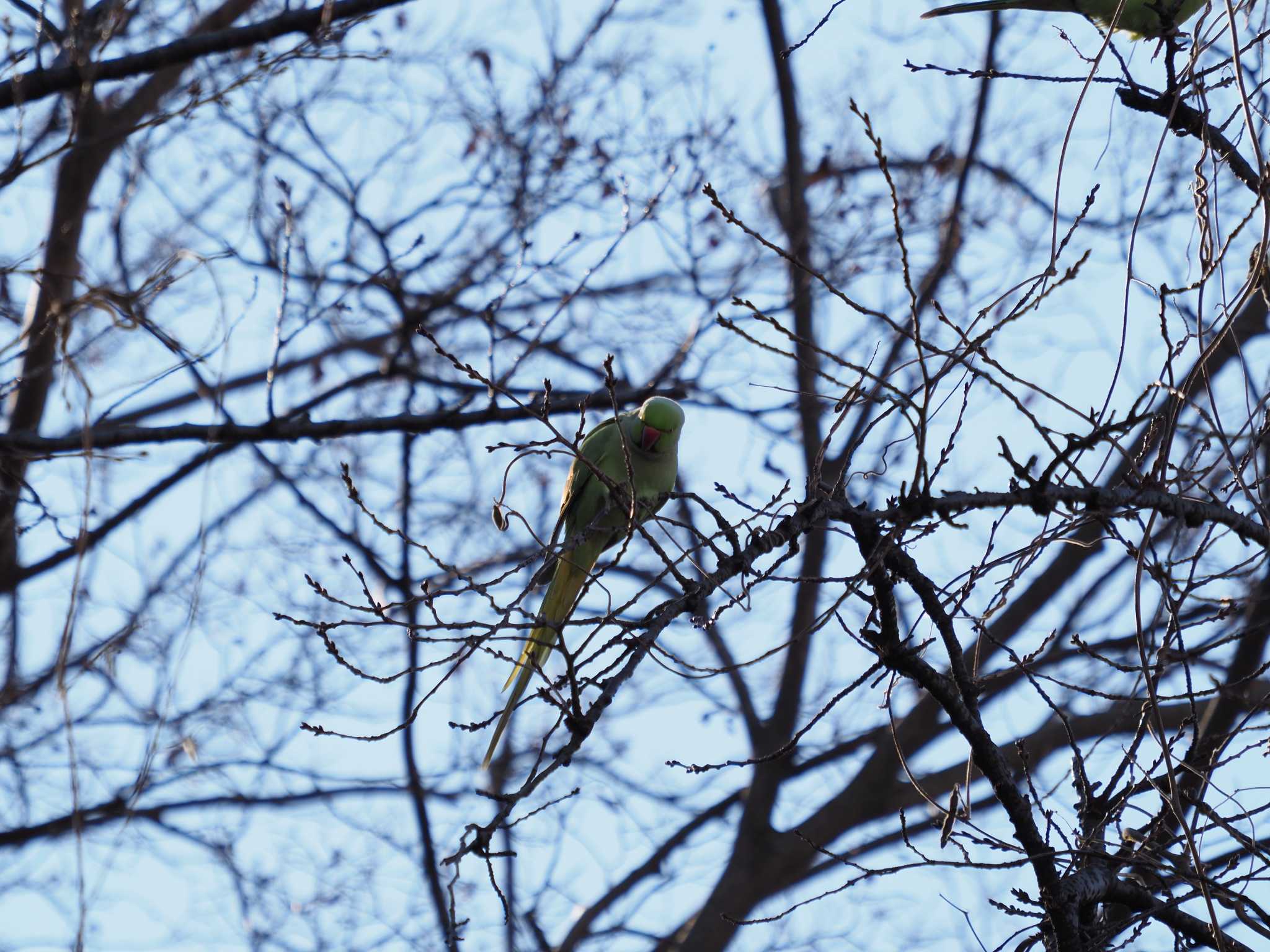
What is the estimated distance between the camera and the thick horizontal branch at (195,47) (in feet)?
14.1

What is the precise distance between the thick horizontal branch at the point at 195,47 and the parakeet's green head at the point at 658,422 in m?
1.86

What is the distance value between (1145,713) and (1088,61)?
1713 mm

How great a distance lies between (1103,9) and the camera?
4.29 metres

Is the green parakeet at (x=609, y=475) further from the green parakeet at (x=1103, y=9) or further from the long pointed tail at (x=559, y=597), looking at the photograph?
the green parakeet at (x=1103, y=9)

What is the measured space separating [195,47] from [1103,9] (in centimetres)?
334

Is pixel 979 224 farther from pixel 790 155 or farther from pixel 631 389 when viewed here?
pixel 631 389

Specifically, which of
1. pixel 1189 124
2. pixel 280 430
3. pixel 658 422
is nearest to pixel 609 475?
pixel 658 422

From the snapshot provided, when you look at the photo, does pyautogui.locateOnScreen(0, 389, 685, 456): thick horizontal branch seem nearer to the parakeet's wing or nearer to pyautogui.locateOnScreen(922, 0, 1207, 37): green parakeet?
the parakeet's wing

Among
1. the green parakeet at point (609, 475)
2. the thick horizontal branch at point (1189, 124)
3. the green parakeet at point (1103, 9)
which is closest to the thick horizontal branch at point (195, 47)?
the green parakeet at point (609, 475)

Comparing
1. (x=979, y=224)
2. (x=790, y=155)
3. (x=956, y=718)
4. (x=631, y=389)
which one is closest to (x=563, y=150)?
(x=790, y=155)

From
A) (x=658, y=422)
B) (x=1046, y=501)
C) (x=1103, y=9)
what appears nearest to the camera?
(x=1046, y=501)

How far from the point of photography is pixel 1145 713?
2746 mm

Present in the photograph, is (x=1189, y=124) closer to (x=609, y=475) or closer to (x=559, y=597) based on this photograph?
(x=609, y=475)

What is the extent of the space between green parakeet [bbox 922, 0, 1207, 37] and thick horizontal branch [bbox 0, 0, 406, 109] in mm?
2165
